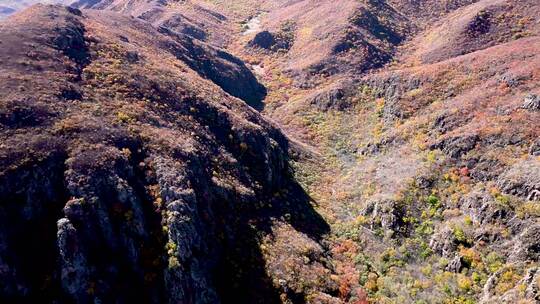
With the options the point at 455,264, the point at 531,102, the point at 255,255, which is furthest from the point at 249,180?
the point at 531,102

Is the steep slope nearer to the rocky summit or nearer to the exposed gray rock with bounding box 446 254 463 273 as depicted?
the rocky summit

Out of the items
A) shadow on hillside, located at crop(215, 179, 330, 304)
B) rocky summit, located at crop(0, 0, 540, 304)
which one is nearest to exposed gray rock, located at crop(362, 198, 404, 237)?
rocky summit, located at crop(0, 0, 540, 304)

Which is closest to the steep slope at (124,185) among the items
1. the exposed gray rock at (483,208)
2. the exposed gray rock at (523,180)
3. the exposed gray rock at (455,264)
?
the exposed gray rock at (455,264)

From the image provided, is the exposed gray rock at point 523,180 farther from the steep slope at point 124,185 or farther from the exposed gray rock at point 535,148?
the steep slope at point 124,185

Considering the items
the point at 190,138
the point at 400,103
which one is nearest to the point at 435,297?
the point at 190,138

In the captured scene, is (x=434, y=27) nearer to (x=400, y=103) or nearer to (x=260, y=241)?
(x=400, y=103)
